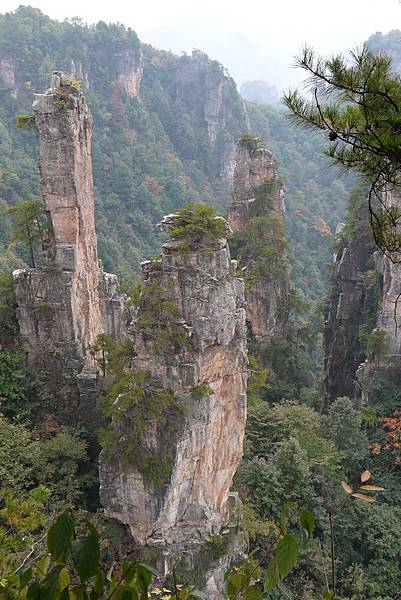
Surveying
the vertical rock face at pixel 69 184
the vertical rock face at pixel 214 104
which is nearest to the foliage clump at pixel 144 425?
the vertical rock face at pixel 69 184

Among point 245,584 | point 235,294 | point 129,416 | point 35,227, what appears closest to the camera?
point 245,584

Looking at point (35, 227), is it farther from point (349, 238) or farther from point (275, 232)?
point (349, 238)

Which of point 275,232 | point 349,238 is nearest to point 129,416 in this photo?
point 275,232

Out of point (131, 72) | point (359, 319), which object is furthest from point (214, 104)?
point (359, 319)

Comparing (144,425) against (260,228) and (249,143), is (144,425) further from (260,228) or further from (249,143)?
(249,143)

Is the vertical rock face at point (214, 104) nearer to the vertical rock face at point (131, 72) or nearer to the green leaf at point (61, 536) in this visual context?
the vertical rock face at point (131, 72)

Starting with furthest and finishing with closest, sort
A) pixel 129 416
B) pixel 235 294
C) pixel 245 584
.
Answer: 1. pixel 235 294
2. pixel 129 416
3. pixel 245 584

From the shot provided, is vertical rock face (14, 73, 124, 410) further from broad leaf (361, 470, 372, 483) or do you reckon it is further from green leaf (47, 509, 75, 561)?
green leaf (47, 509, 75, 561)

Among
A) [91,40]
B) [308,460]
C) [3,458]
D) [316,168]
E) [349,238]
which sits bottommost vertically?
[308,460]
